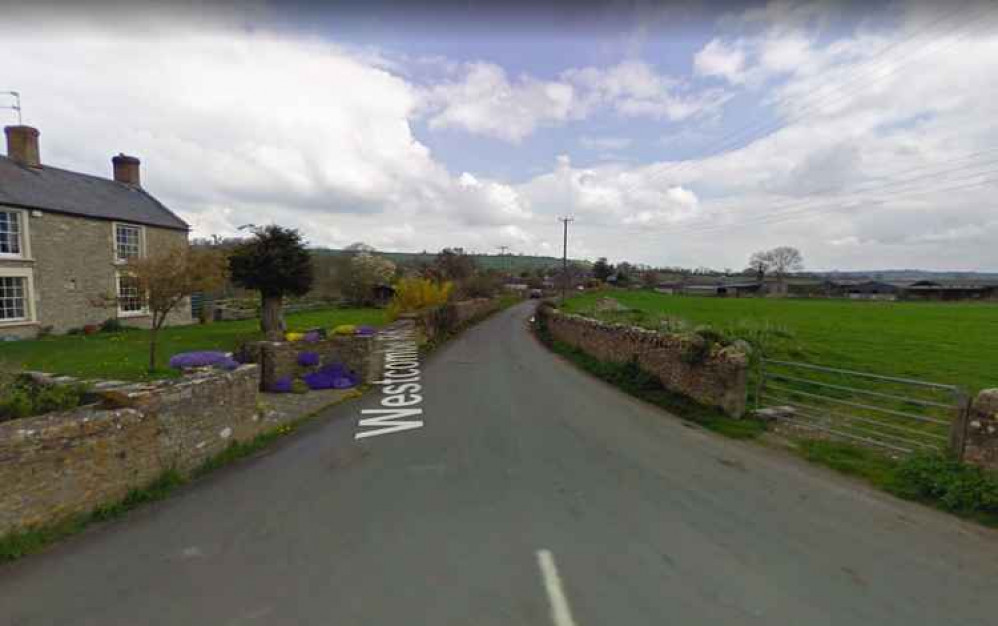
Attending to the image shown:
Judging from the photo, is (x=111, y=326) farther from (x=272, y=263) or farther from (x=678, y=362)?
(x=678, y=362)

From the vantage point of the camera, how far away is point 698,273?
462 feet

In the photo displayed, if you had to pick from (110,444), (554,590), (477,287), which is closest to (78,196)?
(110,444)

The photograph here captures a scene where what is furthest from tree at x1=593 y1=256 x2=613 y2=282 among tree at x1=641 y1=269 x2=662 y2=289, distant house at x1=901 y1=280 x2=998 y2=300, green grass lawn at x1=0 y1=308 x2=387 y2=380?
green grass lawn at x1=0 y1=308 x2=387 y2=380

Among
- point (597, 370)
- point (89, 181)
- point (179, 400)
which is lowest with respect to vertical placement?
point (597, 370)

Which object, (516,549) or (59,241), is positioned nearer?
(516,549)

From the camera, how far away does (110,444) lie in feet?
14.8

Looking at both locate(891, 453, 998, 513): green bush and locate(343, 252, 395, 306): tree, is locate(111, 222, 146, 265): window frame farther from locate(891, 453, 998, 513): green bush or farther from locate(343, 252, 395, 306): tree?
locate(891, 453, 998, 513): green bush

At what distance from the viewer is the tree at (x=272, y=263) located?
15375mm

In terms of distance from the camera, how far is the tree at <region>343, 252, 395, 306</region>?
39625 mm

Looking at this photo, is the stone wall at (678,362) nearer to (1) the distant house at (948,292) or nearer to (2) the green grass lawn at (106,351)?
(2) the green grass lawn at (106,351)

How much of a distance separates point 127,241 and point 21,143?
5438mm

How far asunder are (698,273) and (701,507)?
499ft

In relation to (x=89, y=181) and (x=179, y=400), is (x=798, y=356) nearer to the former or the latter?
(x=179, y=400)

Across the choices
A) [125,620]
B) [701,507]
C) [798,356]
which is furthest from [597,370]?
[125,620]
